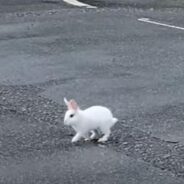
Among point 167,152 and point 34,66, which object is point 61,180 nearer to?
point 167,152

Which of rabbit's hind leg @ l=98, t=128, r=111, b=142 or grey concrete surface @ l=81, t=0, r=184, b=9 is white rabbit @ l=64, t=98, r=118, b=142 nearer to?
rabbit's hind leg @ l=98, t=128, r=111, b=142

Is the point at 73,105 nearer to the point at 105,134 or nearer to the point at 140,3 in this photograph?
the point at 105,134

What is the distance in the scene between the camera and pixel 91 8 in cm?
1678

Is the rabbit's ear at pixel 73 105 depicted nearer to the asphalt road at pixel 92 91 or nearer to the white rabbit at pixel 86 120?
the white rabbit at pixel 86 120

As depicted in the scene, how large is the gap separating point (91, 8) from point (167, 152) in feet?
33.5

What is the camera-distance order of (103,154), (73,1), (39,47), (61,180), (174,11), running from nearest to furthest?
(61,180) < (103,154) < (39,47) < (174,11) < (73,1)

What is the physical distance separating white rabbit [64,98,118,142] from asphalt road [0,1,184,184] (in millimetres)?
138

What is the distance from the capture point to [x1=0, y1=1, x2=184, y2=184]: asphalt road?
21.5 ft

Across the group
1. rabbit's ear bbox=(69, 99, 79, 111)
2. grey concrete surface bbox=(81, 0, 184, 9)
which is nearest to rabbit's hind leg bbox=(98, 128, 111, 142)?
Answer: rabbit's ear bbox=(69, 99, 79, 111)

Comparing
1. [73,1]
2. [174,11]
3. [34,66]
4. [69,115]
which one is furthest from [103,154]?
[73,1]

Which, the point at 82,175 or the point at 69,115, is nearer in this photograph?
the point at 82,175

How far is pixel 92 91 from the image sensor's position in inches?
370

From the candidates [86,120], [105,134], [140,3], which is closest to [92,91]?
[105,134]

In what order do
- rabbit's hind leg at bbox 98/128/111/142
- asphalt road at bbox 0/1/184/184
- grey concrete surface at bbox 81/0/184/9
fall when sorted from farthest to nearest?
grey concrete surface at bbox 81/0/184/9, rabbit's hind leg at bbox 98/128/111/142, asphalt road at bbox 0/1/184/184
